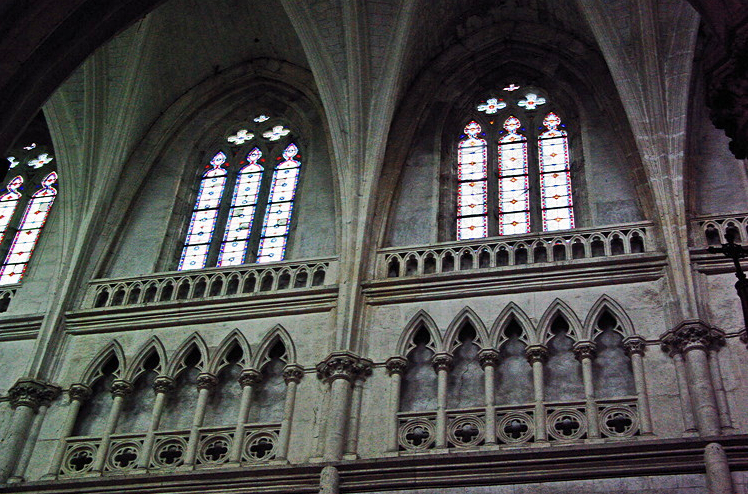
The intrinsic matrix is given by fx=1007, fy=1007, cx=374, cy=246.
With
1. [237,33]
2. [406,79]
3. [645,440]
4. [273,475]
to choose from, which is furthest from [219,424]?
[237,33]

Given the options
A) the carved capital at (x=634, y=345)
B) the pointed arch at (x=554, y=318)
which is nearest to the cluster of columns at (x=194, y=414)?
the pointed arch at (x=554, y=318)

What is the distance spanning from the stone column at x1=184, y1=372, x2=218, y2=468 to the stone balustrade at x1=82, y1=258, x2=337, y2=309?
146cm

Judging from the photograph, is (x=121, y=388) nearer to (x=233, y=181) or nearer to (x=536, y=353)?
(x=233, y=181)

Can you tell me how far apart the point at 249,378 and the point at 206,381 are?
614 millimetres

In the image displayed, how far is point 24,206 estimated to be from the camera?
1794cm

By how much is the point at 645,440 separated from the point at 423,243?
15.8 ft

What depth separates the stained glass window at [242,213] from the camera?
53.0ft

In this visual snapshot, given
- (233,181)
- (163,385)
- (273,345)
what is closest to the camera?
(163,385)

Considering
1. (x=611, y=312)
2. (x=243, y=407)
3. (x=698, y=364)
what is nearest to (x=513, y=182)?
(x=611, y=312)

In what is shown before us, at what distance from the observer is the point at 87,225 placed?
53.0 ft

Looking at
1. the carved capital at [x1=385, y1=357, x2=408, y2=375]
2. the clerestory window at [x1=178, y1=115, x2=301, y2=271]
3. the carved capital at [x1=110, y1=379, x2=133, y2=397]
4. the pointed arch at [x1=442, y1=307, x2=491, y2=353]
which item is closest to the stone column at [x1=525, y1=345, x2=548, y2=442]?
the pointed arch at [x1=442, y1=307, x2=491, y2=353]

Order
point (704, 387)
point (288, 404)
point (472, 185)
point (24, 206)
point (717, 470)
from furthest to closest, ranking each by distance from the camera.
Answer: point (24, 206)
point (472, 185)
point (288, 404)
point (704, 387)
point (717, 470)

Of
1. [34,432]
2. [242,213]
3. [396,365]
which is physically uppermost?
[242,213]

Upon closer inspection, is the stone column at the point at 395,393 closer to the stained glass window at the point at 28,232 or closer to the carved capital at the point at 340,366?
the carved capital at the point at 340,366
